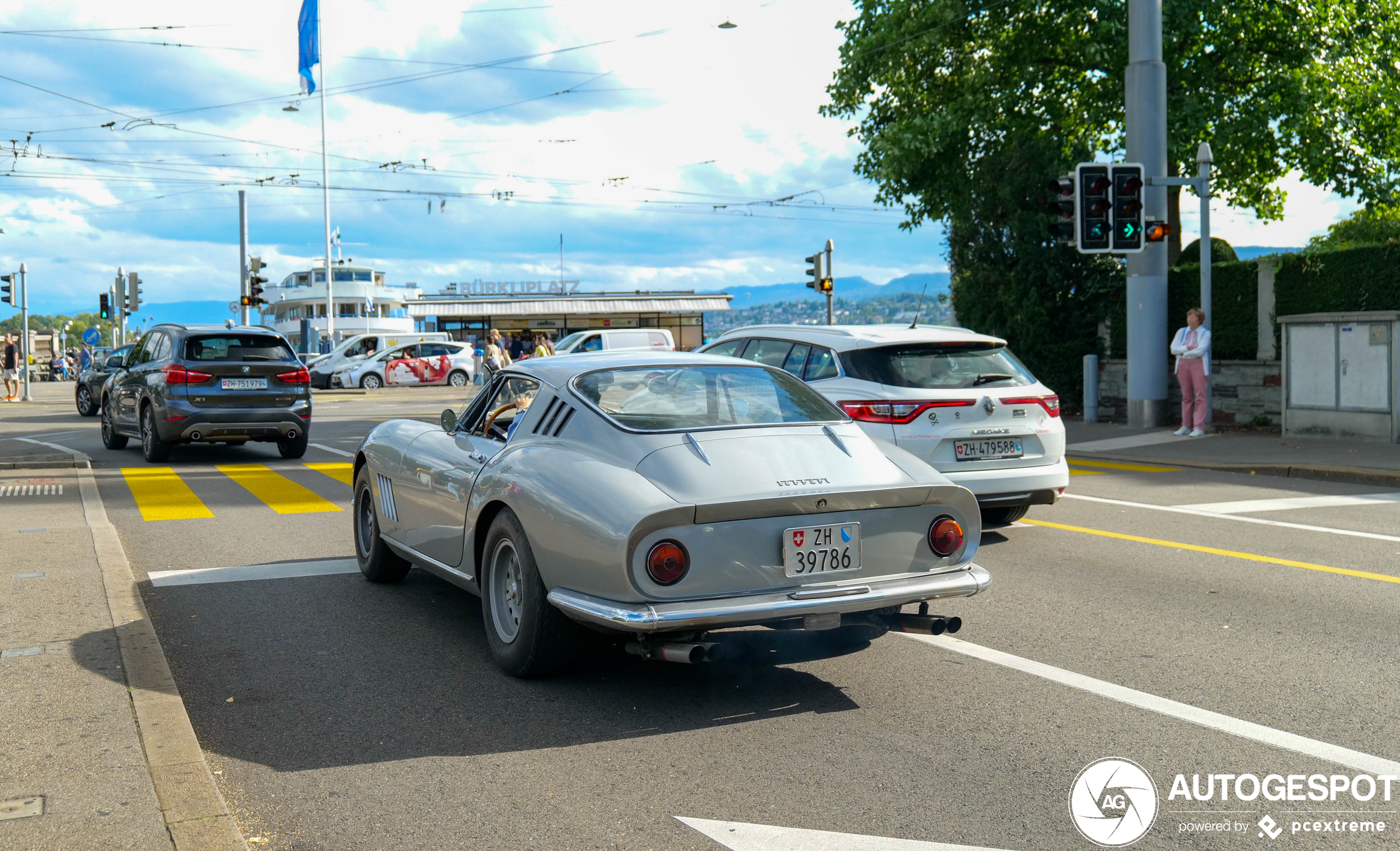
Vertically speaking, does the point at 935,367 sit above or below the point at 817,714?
above

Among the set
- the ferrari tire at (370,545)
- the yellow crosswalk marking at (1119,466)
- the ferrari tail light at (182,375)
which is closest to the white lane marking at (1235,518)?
the yellow crosswalk marking at (1119,466)

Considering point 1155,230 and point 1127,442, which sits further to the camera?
point 1155,230

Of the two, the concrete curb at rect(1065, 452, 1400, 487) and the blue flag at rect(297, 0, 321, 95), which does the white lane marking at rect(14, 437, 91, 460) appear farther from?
the blue flag at rect(297, 0, 321, 95)

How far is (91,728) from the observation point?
4453 millimetres

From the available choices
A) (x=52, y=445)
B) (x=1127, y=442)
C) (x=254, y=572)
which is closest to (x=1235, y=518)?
(x=1127, y=442)

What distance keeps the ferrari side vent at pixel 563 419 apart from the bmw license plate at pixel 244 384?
11162 millimetres

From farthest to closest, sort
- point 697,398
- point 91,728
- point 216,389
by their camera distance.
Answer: point 216,389
point 697,398
point 91,728

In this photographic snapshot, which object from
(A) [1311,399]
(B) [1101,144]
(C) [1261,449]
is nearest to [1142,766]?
(C) [1261,449]

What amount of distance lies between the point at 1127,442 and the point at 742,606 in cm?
1391

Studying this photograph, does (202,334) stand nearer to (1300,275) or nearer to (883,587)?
(883,587)

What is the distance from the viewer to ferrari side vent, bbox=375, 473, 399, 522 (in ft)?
22.8

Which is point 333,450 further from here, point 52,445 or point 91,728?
point 91,728

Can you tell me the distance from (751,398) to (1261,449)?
11731 millimetres

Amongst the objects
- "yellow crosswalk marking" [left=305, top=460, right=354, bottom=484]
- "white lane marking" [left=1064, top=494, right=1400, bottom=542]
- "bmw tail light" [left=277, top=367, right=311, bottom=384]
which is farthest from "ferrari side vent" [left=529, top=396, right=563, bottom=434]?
"bmw tail light" [left=277, top=367, right=311, bottom=384]
